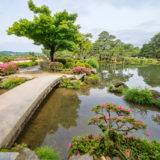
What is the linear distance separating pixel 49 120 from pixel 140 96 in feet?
19.0

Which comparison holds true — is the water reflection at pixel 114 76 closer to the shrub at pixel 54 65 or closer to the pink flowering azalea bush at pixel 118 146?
the shrub at pixel 54 65

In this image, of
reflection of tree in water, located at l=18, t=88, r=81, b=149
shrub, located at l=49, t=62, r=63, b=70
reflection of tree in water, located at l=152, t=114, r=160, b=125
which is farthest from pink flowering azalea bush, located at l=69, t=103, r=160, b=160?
shrub, located at l=49, t=62, r=63, b=70

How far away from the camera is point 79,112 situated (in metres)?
5.06

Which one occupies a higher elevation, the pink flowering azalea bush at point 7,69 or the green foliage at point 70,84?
the pink flowering azalea bush at point 7,69

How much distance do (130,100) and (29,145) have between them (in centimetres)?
636

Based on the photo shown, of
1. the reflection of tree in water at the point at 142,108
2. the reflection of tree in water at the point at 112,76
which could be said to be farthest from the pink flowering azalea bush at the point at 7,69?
the reflection of tree in water at the point at 142,108

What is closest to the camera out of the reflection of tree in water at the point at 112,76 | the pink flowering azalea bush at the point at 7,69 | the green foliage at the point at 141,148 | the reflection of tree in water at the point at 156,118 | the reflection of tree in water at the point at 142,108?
the green foliage at the point at 141,148

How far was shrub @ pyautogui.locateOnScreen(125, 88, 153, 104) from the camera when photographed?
6172 millimetres

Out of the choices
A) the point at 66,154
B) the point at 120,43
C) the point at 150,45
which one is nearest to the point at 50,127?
the point at 66,154

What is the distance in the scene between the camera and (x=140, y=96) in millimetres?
6348

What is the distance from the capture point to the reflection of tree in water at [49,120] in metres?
3.36

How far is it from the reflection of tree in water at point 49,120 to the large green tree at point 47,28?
8904 millimetres

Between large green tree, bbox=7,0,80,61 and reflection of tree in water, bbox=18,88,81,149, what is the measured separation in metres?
8.90

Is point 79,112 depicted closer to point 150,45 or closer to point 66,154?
point 66,154
